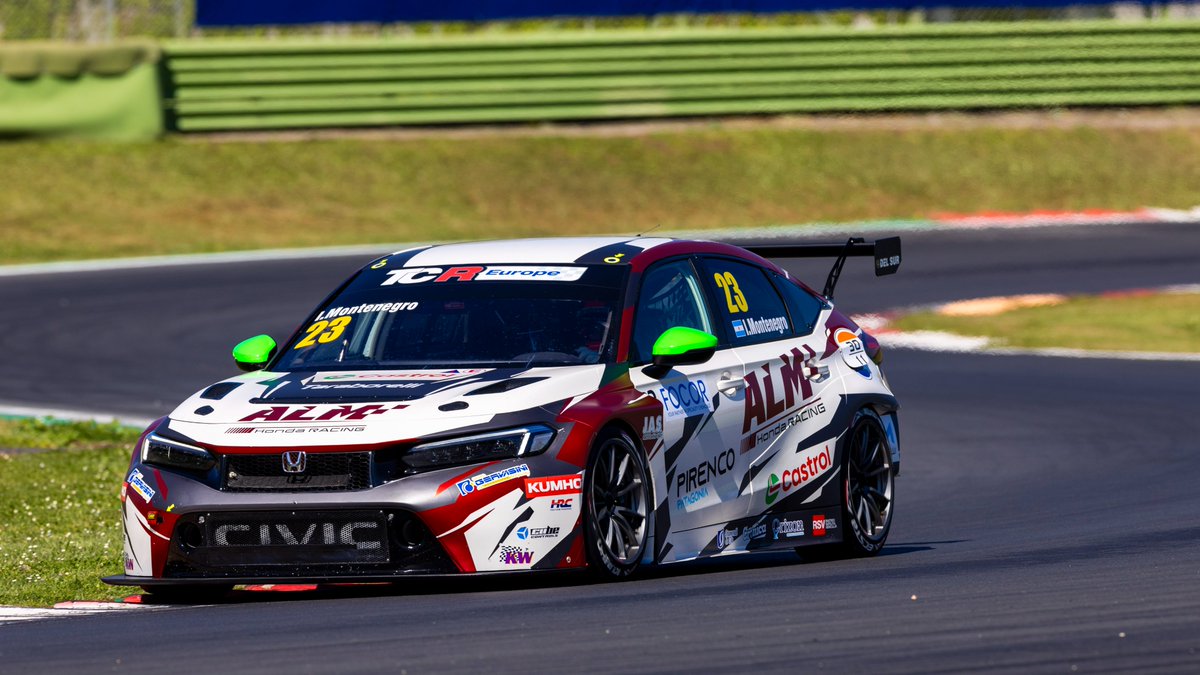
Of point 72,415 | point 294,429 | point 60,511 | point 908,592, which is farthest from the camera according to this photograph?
point 72,415

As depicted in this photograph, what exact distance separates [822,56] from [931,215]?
11.9ft

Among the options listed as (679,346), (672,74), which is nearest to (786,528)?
(679,346)

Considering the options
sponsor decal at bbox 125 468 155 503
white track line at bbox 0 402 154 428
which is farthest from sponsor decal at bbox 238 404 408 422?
white track line at bbox 0 402 154 428

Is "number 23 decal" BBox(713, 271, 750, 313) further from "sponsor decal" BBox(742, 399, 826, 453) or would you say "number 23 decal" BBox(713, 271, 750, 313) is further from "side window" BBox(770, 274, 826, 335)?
"sponsor decal" BBox(742, 399, 826, 453)

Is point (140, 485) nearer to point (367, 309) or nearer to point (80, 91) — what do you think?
point (367, 309)

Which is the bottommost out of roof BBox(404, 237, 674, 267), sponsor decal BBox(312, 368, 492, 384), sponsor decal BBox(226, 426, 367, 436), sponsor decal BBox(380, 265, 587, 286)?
sponsor decal BBox(226, 426, 367, 436)

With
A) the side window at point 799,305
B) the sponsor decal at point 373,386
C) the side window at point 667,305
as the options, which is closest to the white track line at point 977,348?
the side window at point 799,305

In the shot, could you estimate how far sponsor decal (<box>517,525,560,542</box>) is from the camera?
24.9 ft

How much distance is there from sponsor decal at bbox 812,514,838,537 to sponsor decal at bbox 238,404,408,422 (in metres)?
2.34

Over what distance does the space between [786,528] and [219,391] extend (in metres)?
2.52

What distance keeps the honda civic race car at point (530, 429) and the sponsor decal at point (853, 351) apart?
0.01 meters

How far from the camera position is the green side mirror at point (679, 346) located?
823 centimetres

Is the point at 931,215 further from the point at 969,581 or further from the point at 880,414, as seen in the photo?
the point at 969,581

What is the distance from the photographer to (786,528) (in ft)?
29.9
